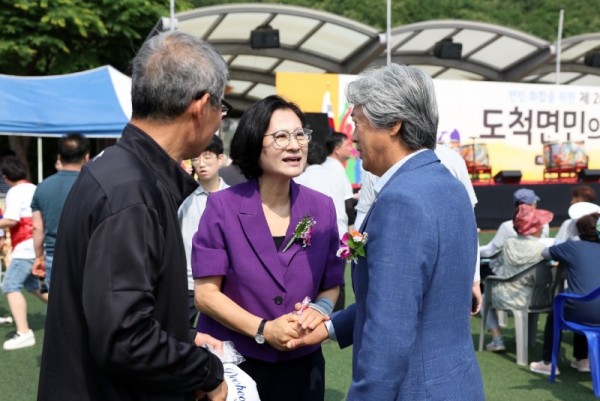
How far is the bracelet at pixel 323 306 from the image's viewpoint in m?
2.80

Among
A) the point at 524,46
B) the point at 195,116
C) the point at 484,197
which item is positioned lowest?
the point at 484,197

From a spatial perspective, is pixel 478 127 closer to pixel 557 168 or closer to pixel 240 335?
pixel 557 168

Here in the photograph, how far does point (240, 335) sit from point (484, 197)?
13.1 m

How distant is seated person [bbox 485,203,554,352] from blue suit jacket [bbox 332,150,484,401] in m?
4.43

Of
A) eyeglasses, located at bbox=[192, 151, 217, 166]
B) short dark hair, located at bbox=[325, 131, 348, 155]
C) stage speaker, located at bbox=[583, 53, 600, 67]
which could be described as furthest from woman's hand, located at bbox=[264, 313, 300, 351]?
stage speaker, located at bbox=[583, 53, 600, 67]

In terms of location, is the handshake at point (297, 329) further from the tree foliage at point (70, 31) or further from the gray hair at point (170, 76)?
the tree foliage at point (70, 31)

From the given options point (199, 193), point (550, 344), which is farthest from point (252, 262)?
point (550, 344)

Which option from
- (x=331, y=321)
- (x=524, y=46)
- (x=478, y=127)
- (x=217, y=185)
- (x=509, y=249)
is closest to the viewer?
(x=331, y=321)

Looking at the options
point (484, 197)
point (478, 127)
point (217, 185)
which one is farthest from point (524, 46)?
point (217, 185)

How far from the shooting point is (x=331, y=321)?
8.98 ft

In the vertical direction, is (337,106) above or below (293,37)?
below

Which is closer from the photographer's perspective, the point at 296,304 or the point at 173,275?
the point at 173,275

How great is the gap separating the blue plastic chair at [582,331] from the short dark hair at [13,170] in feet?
16.8

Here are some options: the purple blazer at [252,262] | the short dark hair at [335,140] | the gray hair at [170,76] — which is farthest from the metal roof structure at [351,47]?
the gray hair at [170,76]
